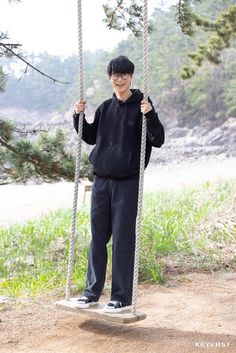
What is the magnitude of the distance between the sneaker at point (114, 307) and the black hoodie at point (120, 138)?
0.67m

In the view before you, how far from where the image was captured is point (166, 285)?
4578 millimetres

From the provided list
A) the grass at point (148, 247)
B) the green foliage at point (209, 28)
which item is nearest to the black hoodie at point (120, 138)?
the grass at point (148, 247)

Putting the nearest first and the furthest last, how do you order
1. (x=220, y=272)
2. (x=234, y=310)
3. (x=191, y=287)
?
(x=234, y=310) < (x=191, y=287) < (x=220, y=272)

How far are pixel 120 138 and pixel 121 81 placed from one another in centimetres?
30

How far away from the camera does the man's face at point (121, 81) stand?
3289 mm

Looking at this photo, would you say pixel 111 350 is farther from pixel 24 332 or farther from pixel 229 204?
pixel 229 204

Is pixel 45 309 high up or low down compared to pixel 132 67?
down

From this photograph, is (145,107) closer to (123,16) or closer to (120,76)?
(120,76)

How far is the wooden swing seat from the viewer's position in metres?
3.15

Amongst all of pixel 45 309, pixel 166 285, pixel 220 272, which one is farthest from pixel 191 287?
pixel 45 309

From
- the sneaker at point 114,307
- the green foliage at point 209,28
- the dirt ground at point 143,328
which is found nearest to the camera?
the dirt ground at point 143,328

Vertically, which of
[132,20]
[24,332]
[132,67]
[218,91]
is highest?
[218,91]

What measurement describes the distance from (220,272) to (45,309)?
1629mm

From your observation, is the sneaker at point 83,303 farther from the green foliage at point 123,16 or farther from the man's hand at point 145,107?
the green foliage at point 123,16
